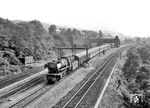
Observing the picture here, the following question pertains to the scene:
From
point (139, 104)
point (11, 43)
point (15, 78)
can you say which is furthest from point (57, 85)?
point (11, 43)

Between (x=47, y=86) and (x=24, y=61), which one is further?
(x=24, y=61)

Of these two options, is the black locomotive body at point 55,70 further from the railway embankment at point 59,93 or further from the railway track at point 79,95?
the railway track at point 79,95

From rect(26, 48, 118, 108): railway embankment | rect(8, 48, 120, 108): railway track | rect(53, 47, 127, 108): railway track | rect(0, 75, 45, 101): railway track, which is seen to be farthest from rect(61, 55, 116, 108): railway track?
rect(0, 75, 45, 101): railway track

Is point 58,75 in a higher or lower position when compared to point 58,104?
higher

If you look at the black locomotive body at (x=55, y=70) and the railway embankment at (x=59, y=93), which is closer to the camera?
the railway embankment at (x=59, y=93)

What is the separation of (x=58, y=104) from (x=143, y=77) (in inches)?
827

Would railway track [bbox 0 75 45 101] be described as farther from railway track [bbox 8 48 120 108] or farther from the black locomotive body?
the black locomotive body

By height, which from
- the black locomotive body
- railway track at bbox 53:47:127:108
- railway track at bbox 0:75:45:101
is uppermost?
the black locomotive body

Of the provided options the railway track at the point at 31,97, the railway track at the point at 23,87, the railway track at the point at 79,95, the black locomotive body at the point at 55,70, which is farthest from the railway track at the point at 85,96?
the railway track at the point at 23,87

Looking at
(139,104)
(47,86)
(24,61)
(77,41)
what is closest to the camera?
(139,104)

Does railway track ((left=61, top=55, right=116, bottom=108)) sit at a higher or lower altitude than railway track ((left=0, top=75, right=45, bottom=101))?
lower

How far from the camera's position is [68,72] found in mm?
29422

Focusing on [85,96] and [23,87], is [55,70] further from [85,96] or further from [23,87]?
[85,96]

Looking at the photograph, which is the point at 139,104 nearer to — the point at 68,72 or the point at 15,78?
the point at 68,72
